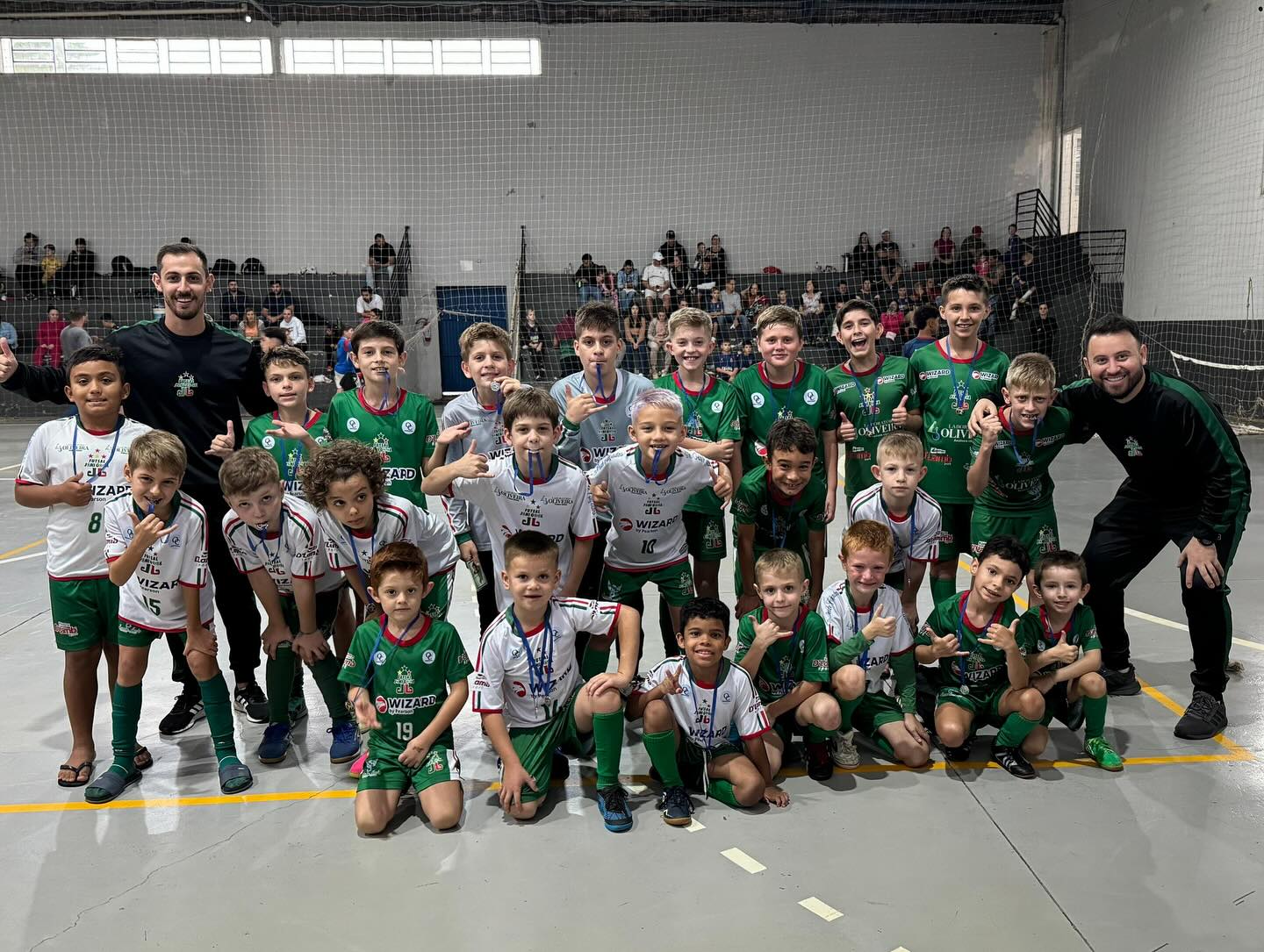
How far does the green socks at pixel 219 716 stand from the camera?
354 cm

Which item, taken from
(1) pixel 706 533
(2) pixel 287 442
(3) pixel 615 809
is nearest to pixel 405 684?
(3) pixel 615 809

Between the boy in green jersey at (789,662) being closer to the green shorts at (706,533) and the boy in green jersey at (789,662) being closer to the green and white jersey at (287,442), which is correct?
the green shorts at (706,533)

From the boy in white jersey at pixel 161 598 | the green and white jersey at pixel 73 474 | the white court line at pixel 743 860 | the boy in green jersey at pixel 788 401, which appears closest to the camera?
the white court line at pixel 743 860

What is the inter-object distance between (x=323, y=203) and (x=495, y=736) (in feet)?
57.0

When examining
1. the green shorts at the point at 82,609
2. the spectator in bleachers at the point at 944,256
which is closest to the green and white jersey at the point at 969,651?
the green shorts at the point at 82,609

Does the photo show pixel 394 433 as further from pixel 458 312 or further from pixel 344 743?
pixel 458 312

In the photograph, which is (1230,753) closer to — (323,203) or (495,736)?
(495,736)

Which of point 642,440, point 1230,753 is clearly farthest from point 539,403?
point 1230,753

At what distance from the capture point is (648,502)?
395 cm

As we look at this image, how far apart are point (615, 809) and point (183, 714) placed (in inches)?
84.0

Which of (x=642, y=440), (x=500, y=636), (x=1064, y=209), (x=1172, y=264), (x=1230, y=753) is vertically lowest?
(x=1230, y=753)

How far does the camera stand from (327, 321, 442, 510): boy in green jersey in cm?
419

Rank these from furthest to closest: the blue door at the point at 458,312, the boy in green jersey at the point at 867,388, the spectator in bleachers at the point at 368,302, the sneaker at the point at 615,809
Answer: the blue door at the point at 458,312, the spectator in bleachers at the point at 368,302, the boy in green jersey at the point at 867,388, the sneaker at the point at 615,809

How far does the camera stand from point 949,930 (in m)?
2.58
